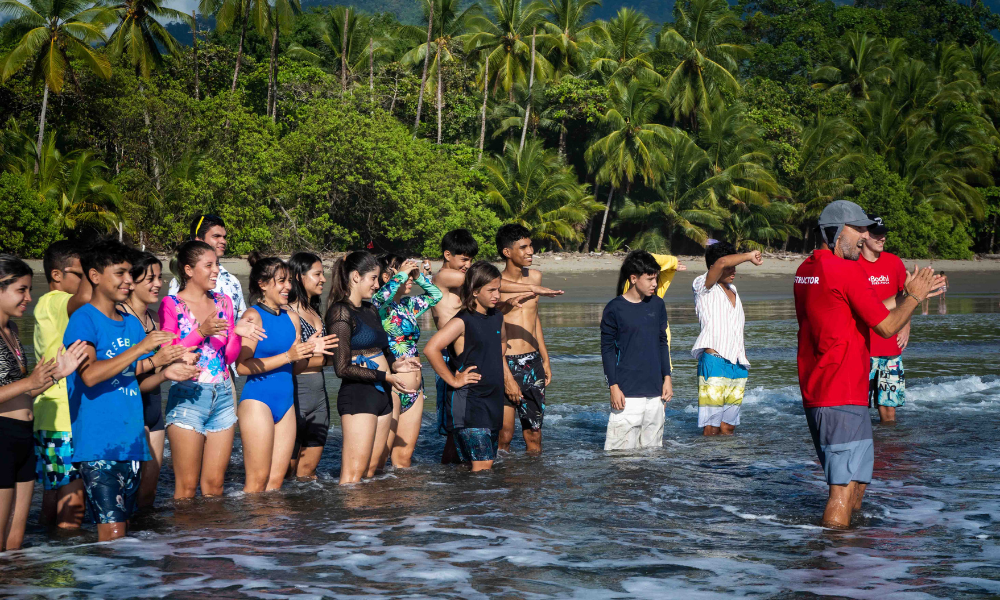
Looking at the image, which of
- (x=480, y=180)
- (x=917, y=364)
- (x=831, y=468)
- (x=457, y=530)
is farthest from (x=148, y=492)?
(x=480, y=180)

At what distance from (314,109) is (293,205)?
367 cm

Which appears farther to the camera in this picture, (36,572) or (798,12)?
(798,12)

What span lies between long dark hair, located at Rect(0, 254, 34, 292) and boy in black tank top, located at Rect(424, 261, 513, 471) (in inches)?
101

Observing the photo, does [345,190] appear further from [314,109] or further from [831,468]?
[831,468]

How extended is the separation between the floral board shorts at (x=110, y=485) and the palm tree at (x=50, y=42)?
30.5 metres

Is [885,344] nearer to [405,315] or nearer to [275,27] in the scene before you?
[405,315]

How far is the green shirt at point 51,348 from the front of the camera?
4.88 meters

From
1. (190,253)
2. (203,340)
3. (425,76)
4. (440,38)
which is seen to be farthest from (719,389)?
(440,38)

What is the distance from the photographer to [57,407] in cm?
490

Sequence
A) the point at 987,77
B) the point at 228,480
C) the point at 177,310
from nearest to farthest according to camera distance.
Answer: the point at 177,310
the point at 228,480
the point at 987,77

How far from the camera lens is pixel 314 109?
33.5 meters

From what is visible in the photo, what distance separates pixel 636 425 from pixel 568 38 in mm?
39112

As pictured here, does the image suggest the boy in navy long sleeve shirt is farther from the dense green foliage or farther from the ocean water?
the dense green foliage

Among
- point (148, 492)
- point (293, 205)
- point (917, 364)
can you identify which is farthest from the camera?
point (293, 205)
